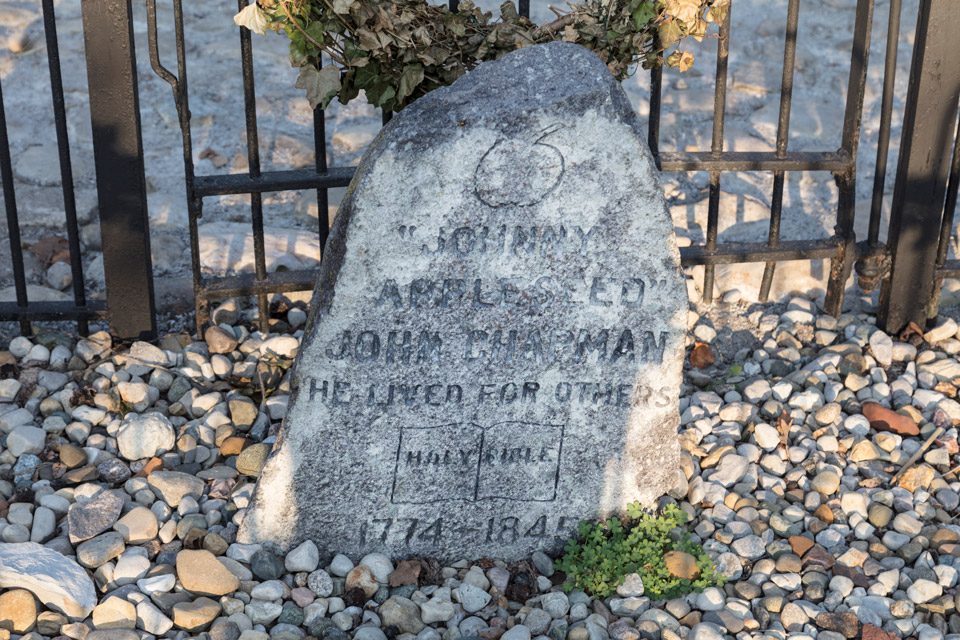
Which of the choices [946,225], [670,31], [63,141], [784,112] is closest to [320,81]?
[670,31]

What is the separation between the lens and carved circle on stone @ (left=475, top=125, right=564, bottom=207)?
240 cm

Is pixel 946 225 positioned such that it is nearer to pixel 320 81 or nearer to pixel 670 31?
pixel 670 31

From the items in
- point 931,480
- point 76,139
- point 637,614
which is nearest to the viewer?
point 637,614

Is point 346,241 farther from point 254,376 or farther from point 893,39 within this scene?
point 893,39

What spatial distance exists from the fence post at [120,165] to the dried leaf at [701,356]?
1826 millimetres

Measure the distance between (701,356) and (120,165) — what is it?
200cm

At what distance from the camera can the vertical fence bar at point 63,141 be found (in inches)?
119

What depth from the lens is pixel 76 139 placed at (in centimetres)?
470

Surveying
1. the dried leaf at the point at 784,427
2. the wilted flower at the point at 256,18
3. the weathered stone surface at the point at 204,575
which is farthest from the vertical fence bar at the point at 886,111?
the weathered stone surface at the point at 204,575

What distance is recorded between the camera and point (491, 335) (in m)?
2.57

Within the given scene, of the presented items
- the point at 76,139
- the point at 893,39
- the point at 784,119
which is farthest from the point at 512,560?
the point at 76,139

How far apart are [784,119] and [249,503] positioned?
2083 mm

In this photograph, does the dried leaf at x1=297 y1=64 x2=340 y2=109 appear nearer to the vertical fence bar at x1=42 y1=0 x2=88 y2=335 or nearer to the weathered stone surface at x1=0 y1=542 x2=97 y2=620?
the vertical fence bar at x1=42 y1=0 x2=88 y2=335

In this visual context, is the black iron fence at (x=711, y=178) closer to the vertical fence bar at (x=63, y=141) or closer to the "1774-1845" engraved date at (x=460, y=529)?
the vertical fence bar at (x=63, y=141)
